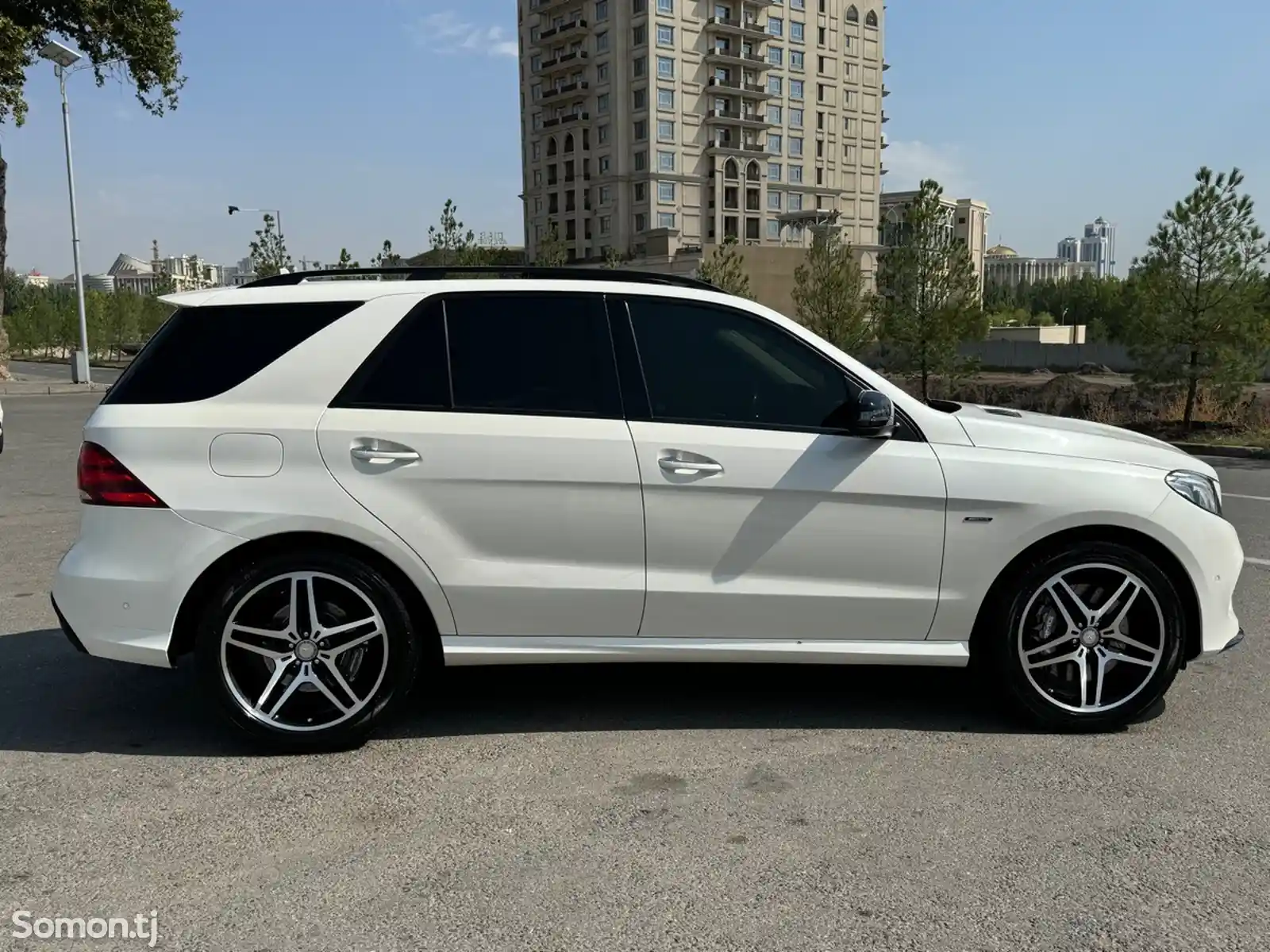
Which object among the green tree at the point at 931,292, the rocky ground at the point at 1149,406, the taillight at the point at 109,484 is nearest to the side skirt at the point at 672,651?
the taillight at the point at 109,484

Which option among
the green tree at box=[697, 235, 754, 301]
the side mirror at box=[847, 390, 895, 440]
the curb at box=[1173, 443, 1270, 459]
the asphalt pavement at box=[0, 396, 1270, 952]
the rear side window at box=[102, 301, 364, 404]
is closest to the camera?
the asphalt pavement at box=[0, 396, 1270, 952]

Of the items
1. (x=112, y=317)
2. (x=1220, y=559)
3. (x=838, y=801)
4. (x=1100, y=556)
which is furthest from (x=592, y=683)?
(x=112, y=317)

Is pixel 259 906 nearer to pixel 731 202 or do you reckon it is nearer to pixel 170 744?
pixel 170 744

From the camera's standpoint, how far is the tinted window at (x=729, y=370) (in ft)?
13.0

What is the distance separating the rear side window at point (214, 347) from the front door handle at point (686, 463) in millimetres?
1406

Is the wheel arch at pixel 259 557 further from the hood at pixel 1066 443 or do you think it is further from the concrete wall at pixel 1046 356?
the concrete wall at pixel 1046 356

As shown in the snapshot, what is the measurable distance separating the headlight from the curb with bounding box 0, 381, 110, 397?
31.4m

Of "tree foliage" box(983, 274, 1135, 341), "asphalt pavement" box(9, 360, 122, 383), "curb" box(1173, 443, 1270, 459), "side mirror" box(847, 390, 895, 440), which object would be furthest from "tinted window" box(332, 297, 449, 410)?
"tree foliage" box(983, 274, 1135, 341)

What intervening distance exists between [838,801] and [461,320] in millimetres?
2286

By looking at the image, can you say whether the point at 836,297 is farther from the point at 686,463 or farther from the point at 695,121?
the point at 695,121

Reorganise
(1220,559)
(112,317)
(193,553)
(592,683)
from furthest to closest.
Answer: (112,317)
(592,683)
(1220,559)
(193,553)

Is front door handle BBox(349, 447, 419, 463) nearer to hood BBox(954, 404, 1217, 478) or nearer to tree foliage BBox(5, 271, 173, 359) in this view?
hood BBox(954, 404, 1217, 478)

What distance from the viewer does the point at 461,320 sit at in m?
4.02

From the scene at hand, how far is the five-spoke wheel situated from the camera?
3789mm
